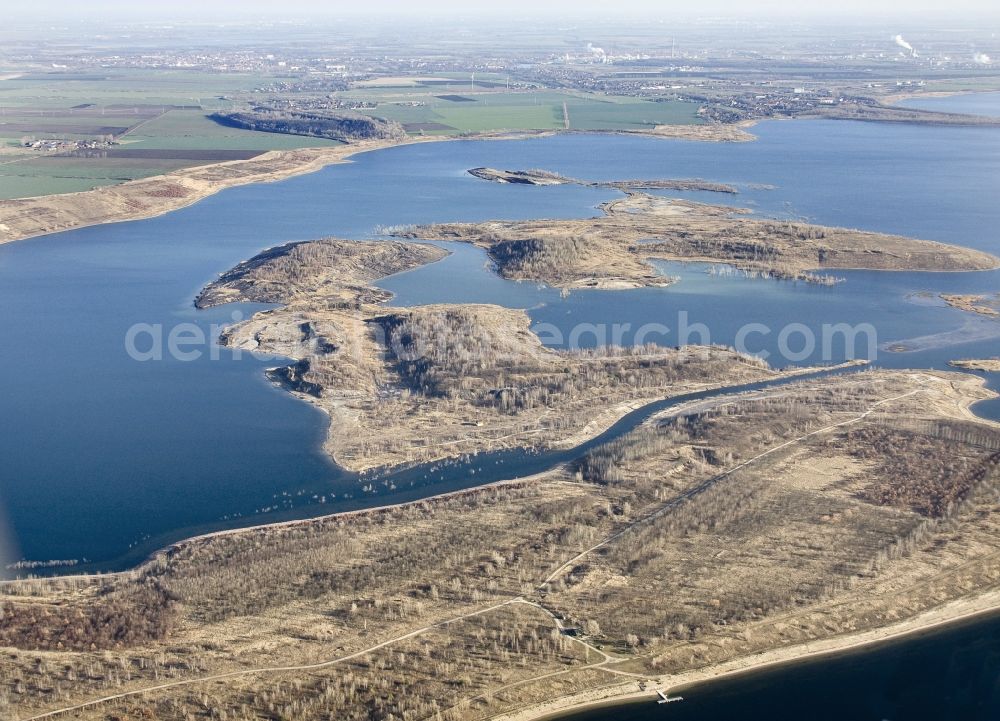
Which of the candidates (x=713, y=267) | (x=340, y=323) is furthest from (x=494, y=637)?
(x=713, y=267)

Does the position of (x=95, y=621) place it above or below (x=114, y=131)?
below

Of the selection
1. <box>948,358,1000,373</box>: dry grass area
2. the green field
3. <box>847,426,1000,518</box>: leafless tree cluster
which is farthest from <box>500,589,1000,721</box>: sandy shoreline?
the green field

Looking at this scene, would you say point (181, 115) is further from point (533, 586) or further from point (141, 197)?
point (533, 586)

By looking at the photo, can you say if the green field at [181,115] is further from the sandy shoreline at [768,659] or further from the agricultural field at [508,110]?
the sandy shoreline at [768,659]

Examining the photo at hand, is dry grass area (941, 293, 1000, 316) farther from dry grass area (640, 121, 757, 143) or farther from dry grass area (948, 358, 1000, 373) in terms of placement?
dry grass area (640, 121, 757, 143)

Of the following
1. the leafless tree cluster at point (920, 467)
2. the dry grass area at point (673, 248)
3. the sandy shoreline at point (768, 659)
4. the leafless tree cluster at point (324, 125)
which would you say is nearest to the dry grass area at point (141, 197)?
the leafless tree cluster at point (324, 125)

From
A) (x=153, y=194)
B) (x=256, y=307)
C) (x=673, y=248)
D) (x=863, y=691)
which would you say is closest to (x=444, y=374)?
(x=256, y=307)

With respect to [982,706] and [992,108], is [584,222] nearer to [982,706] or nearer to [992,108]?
[982,706]
